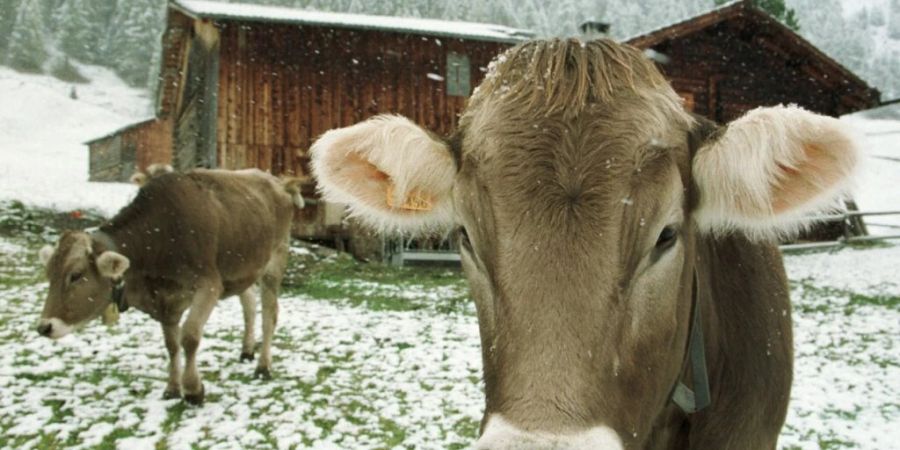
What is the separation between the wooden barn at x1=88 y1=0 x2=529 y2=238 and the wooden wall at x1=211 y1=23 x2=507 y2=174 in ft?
0.08

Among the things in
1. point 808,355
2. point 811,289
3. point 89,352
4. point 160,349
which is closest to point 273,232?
point 160,349

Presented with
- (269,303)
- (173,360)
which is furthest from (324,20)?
(173,360)

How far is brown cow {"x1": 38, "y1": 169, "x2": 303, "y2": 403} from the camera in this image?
19.7 feet

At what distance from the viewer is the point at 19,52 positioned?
68312 millimetres

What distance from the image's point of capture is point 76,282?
19.8 feet

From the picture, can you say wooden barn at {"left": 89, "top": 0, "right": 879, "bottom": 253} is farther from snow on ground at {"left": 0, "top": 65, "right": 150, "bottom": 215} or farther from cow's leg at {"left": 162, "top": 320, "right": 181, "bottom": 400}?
cow's leg at {"left": 162, "top": 320, "right": 181, "bottom": 400}

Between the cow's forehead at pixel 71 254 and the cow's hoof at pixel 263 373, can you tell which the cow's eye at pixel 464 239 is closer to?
the cow's forehead at pixel 71 254

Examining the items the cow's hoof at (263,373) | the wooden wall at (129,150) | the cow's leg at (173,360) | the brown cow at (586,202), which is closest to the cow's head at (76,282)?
the cow's leg at (173,360)

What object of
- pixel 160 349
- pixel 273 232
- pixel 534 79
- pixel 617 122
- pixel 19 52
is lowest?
pixel 160 349

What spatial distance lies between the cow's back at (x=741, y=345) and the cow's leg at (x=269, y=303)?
5.35 meters

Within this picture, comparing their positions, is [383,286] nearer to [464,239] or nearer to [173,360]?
[173,360]

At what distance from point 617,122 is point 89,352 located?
299 inches

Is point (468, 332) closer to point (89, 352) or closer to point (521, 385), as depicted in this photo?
point (89, 352)

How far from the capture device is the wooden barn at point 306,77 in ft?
55.2
